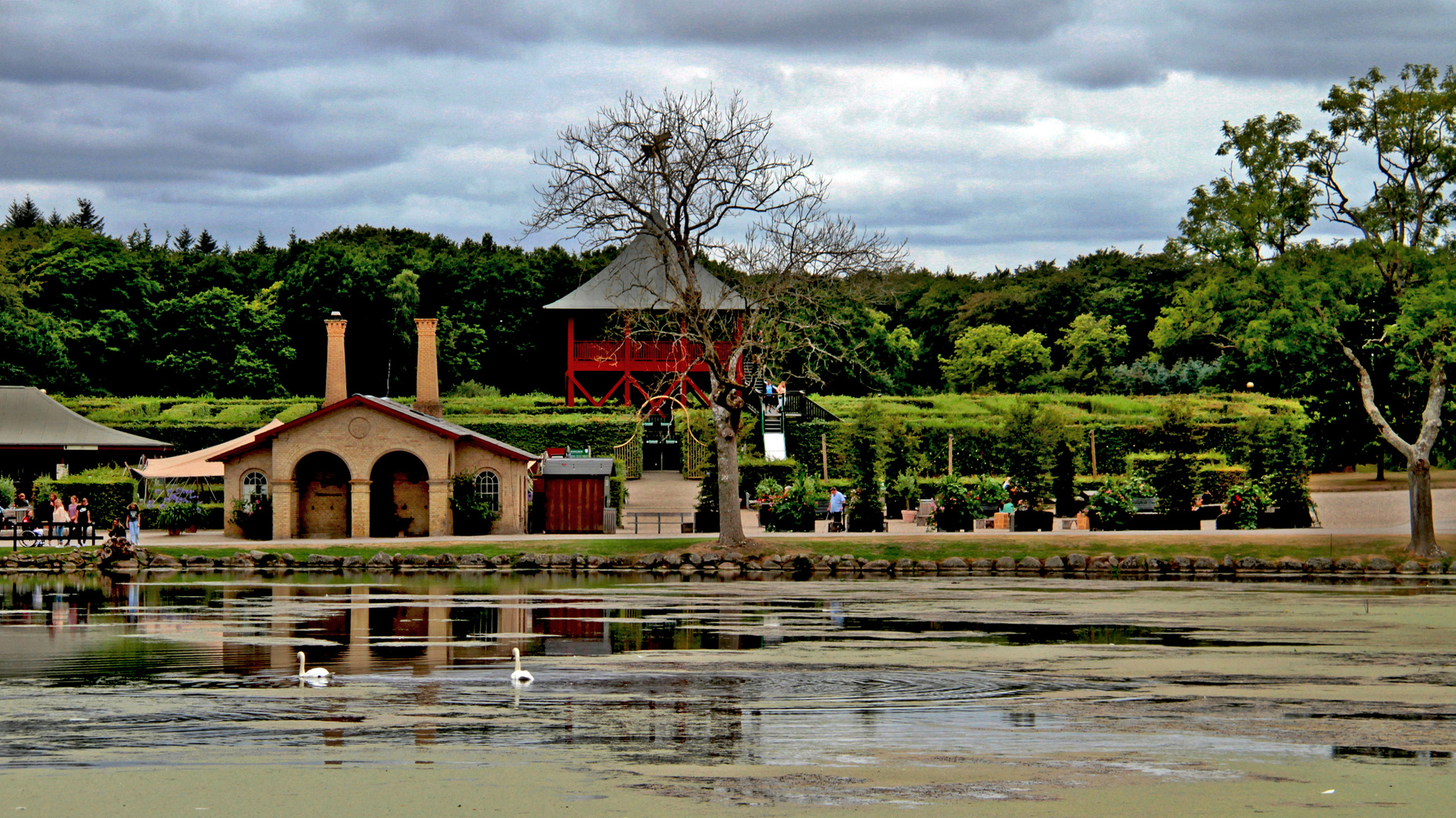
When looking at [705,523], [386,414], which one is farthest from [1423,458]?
[386,414]

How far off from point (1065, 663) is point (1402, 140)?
2080 cm

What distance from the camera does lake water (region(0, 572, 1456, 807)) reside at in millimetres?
12188

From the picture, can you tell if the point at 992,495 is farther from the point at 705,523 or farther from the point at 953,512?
the point at 705,523

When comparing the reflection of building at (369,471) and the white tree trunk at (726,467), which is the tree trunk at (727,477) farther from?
the reflection of building at (369,471)

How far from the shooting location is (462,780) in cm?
1089

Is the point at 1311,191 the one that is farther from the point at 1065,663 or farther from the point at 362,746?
the point at 362,746

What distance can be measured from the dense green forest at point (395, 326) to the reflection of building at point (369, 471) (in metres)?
24.7

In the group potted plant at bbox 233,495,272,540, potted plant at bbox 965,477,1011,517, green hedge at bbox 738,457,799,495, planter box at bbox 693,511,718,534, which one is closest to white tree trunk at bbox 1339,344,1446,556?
potted plant at bbox 965,477,1011,517

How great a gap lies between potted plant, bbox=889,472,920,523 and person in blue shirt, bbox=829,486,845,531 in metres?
2.17

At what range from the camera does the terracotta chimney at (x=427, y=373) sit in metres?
45.5

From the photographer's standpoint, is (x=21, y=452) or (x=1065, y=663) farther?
(x=21, y=452)

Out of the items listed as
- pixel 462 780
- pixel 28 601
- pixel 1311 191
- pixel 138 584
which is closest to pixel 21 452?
pixel 138 584

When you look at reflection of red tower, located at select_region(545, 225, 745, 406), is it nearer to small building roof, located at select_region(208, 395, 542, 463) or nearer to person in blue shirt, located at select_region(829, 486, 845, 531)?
person in blue shirt, located at select_region(829, 486, 845, 531)

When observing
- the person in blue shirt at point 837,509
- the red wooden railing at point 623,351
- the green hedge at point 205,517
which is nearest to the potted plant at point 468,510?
the green hedge at point 205,517
